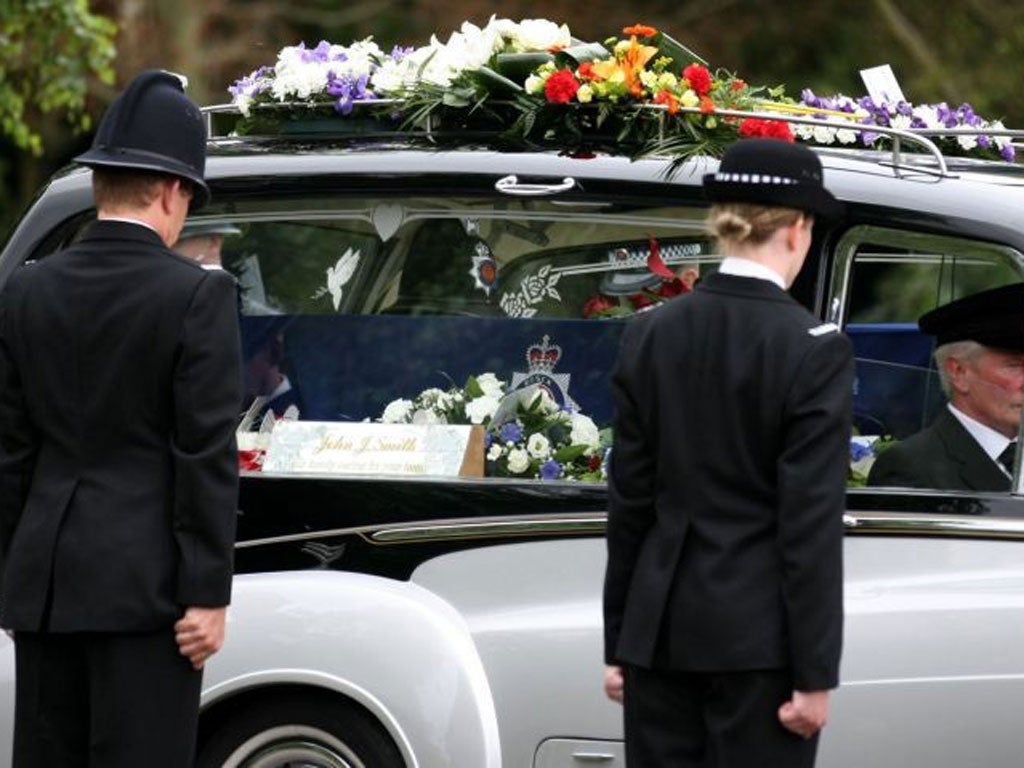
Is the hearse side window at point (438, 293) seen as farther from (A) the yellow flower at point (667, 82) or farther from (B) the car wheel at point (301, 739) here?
(B) the car wheel at point (301, 739)

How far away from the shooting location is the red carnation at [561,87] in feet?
19.3

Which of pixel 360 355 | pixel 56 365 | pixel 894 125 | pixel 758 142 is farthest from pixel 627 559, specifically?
pixel 894 125

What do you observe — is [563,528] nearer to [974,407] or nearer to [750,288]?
[974,407]

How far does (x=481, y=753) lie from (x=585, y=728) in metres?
0.25

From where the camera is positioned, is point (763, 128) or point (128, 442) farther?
point (763, 128)

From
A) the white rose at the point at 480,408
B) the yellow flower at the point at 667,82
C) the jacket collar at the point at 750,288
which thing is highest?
the yellow flower at the point at 667,82

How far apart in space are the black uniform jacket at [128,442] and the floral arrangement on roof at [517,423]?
3.94 ft

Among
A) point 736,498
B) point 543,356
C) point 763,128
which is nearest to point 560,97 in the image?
point 763,128

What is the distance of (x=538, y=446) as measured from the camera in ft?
18.9

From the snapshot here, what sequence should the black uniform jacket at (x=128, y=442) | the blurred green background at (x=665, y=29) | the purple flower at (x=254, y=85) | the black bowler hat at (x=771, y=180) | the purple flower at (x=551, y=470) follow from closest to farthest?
1. the black bowler hat at (x=771, y=180)
2. the black uniform jacket at (x=128, y=442)
3. the purple flower at (x=551, y=470)
4. the purple flower at (x=254, y=85)
5. the blurred green background at (x=665, y=29)

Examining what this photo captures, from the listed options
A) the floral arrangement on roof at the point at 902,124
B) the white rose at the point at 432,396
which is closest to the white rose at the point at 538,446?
the white rose at the point at 432,396

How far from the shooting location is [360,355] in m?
5.93

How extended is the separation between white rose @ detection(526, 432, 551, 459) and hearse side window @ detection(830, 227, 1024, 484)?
744mm

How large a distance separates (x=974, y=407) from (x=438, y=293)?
53.3 inches
